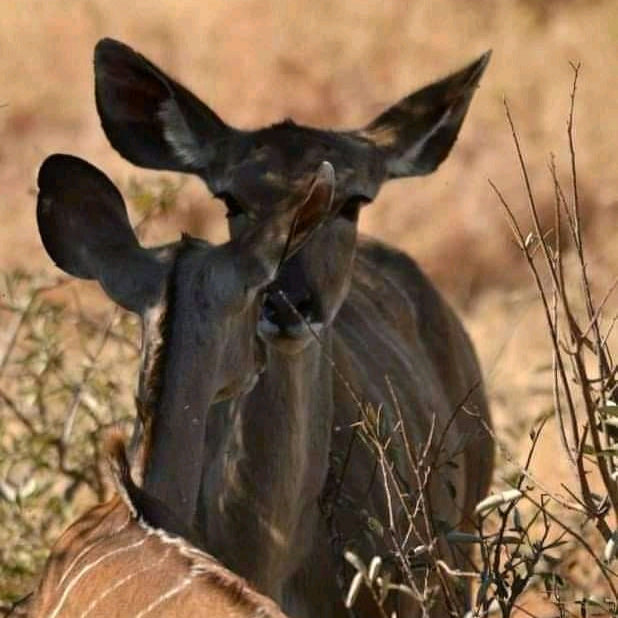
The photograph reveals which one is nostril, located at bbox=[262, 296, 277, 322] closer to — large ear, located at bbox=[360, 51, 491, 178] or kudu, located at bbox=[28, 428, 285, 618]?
kudu, located at bbox=[28, 428, 285, 618]

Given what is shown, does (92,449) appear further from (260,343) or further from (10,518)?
(260,343)

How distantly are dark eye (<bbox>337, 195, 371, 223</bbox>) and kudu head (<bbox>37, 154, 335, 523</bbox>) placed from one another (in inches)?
31.1

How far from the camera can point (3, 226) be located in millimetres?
11719

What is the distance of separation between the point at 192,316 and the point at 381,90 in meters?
9.39

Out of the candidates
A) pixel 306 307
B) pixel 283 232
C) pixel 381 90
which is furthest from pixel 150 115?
pixel 381 90

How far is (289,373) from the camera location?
4582mm

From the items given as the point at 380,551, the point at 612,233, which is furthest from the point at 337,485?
the point at 612,233

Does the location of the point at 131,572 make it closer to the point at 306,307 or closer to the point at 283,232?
the point at 283,232

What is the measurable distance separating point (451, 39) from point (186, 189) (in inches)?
98.5

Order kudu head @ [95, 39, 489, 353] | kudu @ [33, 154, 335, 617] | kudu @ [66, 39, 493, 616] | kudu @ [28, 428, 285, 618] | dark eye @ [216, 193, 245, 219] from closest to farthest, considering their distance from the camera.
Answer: kudu @ [28, 428, 285, 618] → kudu @ [33, 154, 335, 617] → kudu @ [66, 39, 493, 616] → kudu head @ [95, 39, 489, 353] → dark eye @ [216, 193, 245, 219]

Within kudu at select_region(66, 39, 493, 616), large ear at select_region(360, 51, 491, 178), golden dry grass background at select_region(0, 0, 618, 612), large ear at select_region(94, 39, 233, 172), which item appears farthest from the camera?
golden dry grass background at select_region(0, 0, 618, 612)

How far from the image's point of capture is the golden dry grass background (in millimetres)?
11547

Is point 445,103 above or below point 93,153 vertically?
below

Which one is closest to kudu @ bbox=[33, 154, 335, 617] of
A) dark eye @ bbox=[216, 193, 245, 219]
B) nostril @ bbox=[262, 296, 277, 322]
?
nostril @ bbox=[262, 296, 277, 322]
